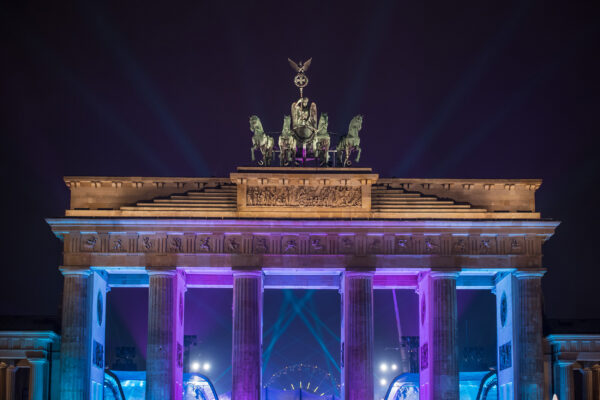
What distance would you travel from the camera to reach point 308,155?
57.5 m

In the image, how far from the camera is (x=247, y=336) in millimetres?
54500

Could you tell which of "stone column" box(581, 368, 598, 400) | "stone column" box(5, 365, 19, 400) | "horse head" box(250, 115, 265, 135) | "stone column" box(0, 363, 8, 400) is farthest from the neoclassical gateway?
"stone column" box(0, 363, 8, 400)

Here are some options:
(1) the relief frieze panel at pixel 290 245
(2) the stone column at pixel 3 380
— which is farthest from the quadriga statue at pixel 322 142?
(2) the stone column at pixel 3 380

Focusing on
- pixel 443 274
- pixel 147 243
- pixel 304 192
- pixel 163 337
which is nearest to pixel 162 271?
pixel 147 243

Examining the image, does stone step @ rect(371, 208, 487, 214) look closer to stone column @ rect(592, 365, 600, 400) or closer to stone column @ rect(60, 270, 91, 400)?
stone column @ rect(592, 365, 600, 400)

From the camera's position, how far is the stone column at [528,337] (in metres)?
53.6

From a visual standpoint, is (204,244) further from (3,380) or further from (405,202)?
(3,380)

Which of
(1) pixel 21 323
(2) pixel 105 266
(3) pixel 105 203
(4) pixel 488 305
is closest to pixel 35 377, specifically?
(1) pixel 21 323

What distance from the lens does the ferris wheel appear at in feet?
248

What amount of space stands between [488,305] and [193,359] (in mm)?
24907

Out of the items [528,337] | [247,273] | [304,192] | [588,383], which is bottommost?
[588,383]

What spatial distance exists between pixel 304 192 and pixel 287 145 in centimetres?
320

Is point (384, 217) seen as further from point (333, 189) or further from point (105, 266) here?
point (105, 266)

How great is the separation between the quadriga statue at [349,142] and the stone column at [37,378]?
69.0 feet
